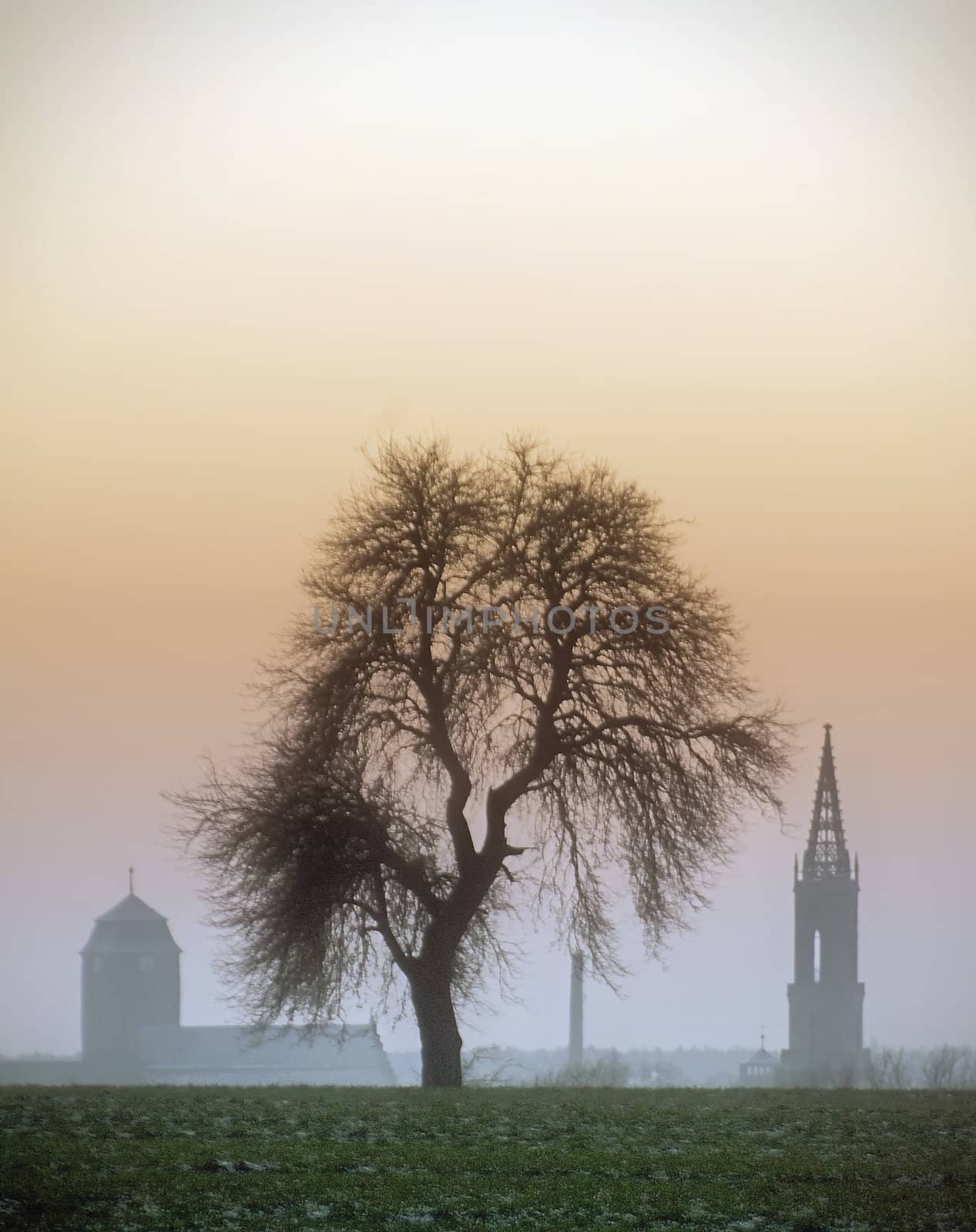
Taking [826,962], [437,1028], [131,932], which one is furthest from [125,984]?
[437,1028]

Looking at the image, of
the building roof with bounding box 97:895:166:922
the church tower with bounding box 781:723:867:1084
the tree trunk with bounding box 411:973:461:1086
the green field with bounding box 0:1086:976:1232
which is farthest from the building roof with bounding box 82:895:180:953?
the green field with bounding box 0:1086:976:1232

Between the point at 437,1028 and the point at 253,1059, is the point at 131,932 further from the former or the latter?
the point at 437,1028

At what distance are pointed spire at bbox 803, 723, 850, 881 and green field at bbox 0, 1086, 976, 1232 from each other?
9948 cm

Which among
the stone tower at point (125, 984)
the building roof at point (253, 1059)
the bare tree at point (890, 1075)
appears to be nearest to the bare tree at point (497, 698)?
the bare tree at point (890, 1075)

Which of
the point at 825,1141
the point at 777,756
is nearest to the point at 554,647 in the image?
the point at 777,756

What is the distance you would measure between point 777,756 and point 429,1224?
1618cm

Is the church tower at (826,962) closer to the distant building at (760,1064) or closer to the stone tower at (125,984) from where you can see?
the distant building at (760,1064)

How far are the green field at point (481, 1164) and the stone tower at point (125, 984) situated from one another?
371 ft

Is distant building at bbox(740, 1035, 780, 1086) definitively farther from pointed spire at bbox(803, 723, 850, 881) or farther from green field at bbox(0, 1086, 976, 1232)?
green field at bbox(0, 1086, 976, 1232)

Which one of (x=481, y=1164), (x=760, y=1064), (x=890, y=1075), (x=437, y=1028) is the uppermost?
(x=481, y=1164)

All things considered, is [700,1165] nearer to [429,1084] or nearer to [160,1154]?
[160,1154]

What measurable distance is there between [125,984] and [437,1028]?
11067 centimetres

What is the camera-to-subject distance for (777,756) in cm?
2989

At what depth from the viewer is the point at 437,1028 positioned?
99.3 feet
